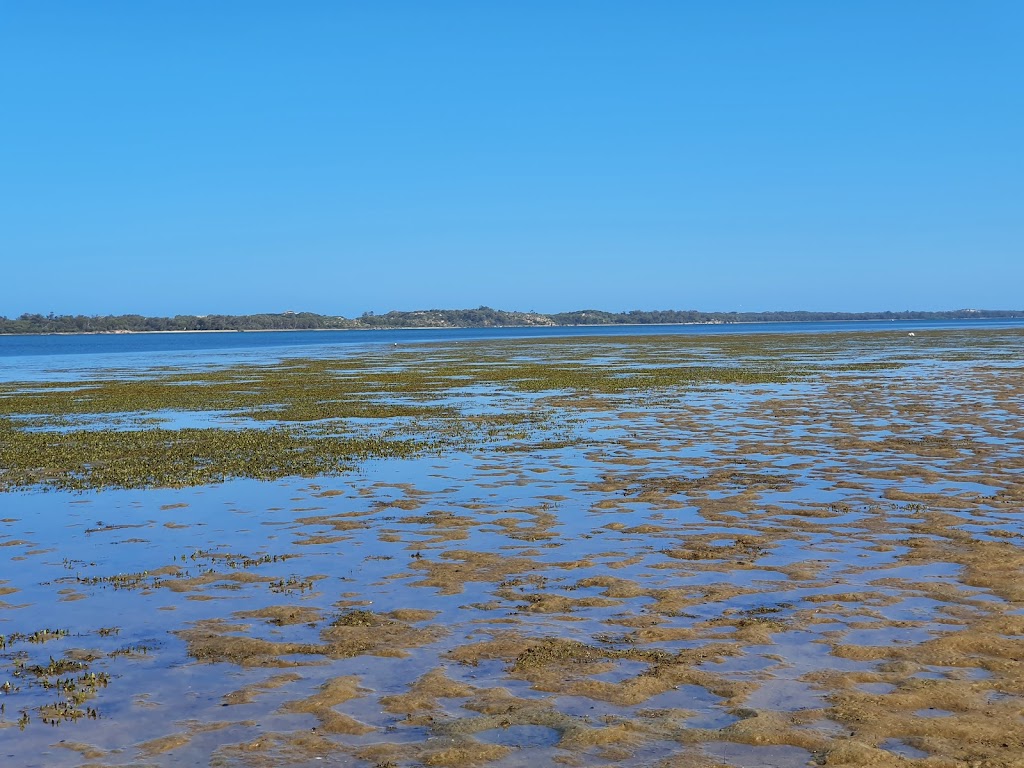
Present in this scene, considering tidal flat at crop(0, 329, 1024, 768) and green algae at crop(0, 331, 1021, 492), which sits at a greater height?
green algae at crop(0, 331, 1021, 492)

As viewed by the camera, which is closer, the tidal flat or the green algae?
the tidal flat

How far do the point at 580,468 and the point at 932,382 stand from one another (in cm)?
2822

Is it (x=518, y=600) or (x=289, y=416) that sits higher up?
(x=289, y=416)

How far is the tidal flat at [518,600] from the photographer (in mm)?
7656

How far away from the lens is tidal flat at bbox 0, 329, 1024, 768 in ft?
25.1

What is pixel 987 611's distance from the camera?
34.2 feet

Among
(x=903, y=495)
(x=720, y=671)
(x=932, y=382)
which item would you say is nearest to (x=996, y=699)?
(x=720, y=671)

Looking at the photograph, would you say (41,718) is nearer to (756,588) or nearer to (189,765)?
(189,765)

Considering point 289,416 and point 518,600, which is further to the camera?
point 289,416

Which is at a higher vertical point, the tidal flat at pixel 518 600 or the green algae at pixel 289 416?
the green algae at pixel 289 416

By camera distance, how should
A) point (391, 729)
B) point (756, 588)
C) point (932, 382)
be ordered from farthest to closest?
point (932, 382) → point (756, 588) → point (391, 729)

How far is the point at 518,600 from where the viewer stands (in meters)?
11.3

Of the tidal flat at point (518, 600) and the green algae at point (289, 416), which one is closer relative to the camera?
the tidal flat at point (518, 600)

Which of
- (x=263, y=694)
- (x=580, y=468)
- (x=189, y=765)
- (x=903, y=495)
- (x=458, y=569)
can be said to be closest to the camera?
(x=189, y=765)
